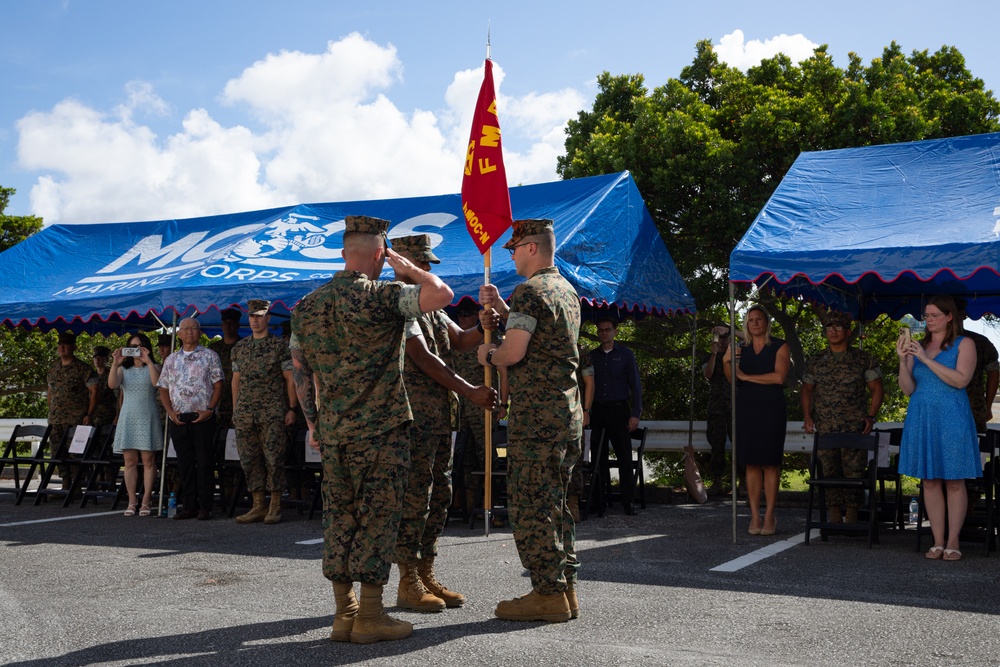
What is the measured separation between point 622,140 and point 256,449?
7.77 metres

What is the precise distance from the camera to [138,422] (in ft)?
34.7

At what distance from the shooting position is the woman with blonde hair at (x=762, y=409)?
8.66 meters

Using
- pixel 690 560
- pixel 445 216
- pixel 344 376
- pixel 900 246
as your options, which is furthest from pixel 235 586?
pixel 445 216

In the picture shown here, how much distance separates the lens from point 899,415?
640 inches

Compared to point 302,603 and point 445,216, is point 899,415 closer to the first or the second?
point 445,216

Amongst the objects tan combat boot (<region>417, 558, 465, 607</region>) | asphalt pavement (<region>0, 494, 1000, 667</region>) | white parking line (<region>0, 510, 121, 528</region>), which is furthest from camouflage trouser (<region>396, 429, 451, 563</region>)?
white parking line (<region>0, 510, 121, 528</region>)

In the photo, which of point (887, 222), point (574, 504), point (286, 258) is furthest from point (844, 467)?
point (286, 258)

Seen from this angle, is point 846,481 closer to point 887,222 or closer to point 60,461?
point 887,222

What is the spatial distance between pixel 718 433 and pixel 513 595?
22.1 feet

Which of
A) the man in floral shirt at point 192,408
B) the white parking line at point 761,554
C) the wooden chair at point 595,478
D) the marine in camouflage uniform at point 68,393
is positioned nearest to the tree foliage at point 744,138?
the wooden chair at point 595,478

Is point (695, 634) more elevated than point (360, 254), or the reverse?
point (360, 254)

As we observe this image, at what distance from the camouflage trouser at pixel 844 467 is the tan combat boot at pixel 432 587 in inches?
173

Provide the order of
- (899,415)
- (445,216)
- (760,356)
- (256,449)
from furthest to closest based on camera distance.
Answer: (899,415), (445,216), (256,449), (760,356)

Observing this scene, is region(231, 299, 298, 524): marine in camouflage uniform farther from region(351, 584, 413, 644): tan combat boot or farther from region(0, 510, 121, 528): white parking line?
region(351, 584, 413, 644): tan combat boot
